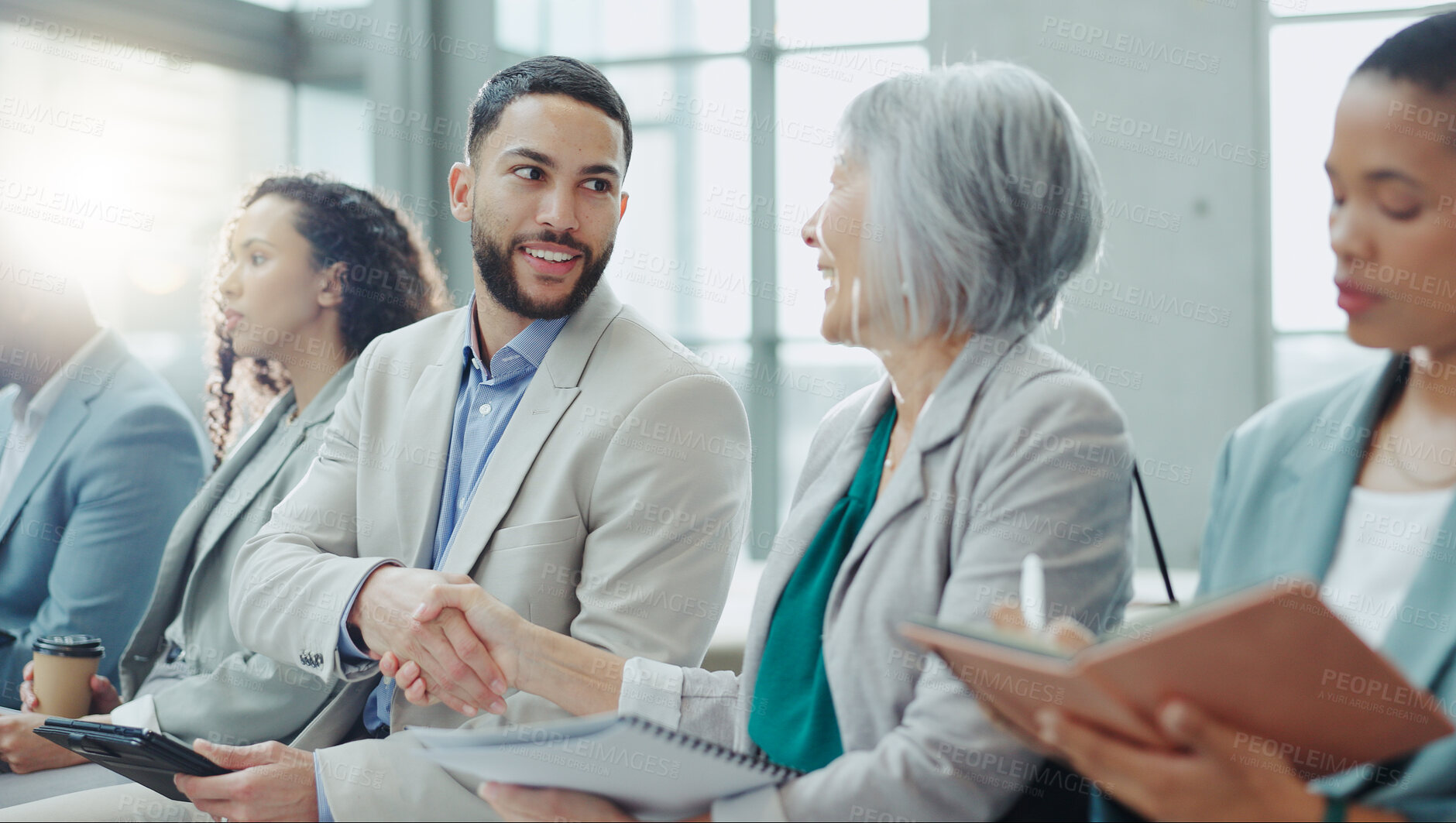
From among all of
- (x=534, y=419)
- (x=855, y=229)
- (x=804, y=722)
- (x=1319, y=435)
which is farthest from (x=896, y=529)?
(x=534, y=419)

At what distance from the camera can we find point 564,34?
6.62 meters

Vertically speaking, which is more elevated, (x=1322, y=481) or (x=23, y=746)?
(x=1322, y=481)

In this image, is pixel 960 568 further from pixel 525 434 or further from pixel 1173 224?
pixel 1173 224

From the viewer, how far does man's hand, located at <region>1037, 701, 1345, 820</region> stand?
877 mm

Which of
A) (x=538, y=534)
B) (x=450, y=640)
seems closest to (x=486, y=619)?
(x=450, y=640)

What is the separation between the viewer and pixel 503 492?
5.90 feet

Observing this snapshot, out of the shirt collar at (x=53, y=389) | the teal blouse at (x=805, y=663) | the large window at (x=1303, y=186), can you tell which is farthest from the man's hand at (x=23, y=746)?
the large window at (x=1303, y=186)

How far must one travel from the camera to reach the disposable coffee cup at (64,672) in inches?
84.3

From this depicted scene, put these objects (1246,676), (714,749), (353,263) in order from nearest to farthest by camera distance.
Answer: (1246,676), (714,749), (353,263)

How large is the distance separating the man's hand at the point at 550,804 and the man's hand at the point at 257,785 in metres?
0.54

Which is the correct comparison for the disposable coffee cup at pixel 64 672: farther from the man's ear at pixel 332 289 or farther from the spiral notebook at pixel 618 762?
the spiral notebook at pixel 618 762

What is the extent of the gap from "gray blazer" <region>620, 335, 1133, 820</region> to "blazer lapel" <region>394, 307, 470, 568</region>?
0.74 metres

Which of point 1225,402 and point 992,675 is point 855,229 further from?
point 1225,402

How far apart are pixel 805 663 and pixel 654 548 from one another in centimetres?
44
